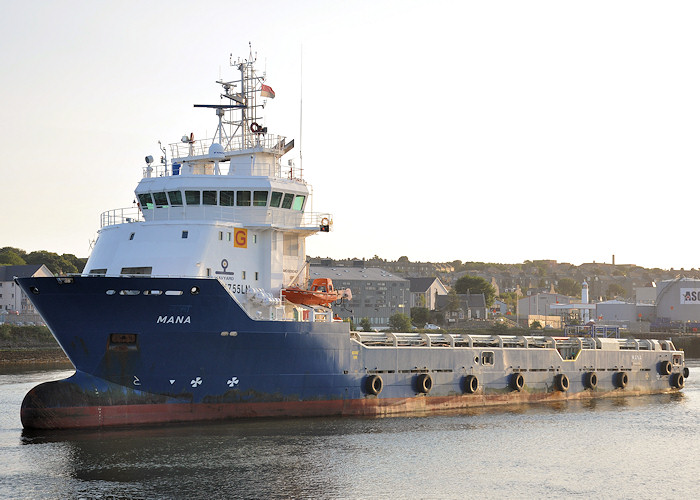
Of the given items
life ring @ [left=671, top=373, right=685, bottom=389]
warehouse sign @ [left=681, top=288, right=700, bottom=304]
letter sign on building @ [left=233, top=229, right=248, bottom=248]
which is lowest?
life ring @ [left=671, top=373, right=685, bottom=389]

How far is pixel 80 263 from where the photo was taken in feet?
373

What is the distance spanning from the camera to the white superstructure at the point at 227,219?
2630cm

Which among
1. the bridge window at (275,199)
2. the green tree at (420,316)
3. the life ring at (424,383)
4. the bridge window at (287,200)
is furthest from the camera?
the green tree at (420,316)

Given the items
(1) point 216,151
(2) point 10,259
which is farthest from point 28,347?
(2) point 10,259

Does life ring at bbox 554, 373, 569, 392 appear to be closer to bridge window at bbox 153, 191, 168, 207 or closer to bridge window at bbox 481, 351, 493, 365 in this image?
bridge window at bbox 481, 351, 493, 365

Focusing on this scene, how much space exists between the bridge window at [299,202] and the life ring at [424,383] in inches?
290

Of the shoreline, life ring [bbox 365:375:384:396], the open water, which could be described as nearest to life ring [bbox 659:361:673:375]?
the open water

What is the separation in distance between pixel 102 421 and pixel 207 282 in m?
4.99

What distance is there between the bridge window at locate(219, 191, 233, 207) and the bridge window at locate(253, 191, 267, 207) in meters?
0.82

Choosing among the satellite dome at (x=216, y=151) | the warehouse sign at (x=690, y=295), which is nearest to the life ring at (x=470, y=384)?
the satellite dome at (x=216, y=151)

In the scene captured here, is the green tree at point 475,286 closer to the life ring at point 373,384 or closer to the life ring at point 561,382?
the life ring at point 561,382

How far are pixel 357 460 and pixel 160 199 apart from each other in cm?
1185

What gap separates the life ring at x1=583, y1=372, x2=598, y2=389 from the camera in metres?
36.5

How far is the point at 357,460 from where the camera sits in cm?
2186
